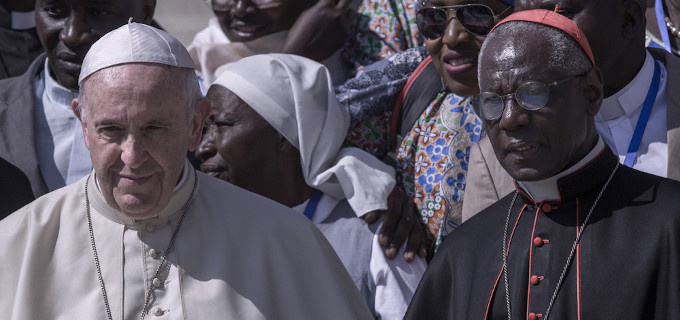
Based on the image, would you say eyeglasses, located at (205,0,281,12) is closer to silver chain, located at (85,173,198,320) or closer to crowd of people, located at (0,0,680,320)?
crowd of people, located at (0,0,680,320)

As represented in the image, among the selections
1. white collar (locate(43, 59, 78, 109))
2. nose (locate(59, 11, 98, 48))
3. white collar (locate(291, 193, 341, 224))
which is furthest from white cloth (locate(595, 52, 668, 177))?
white collar (locate(43, 59, 78, 109))

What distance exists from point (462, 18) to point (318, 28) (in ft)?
3.44

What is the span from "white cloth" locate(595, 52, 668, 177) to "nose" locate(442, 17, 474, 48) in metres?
0.75

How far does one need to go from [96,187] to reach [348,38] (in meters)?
2.42

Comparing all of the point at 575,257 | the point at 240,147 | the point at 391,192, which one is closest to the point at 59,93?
the point at 240,147

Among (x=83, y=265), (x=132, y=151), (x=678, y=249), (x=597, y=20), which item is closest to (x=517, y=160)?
(x=678, y=249)

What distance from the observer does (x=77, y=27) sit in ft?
18.5

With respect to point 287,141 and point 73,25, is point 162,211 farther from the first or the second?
point 73,25

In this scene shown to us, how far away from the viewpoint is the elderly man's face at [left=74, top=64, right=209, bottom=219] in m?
4.04

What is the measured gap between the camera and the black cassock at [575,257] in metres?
3.84

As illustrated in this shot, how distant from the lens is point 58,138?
5730mm

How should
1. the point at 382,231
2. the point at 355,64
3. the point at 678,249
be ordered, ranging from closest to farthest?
the point at 678,249
the point at 382,231
the point at 355,64

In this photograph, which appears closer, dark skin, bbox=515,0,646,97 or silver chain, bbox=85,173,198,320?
silver chain, bbox=85,173,198,320

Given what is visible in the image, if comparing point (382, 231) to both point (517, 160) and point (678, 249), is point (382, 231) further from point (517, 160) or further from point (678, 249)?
point (678, 249)
